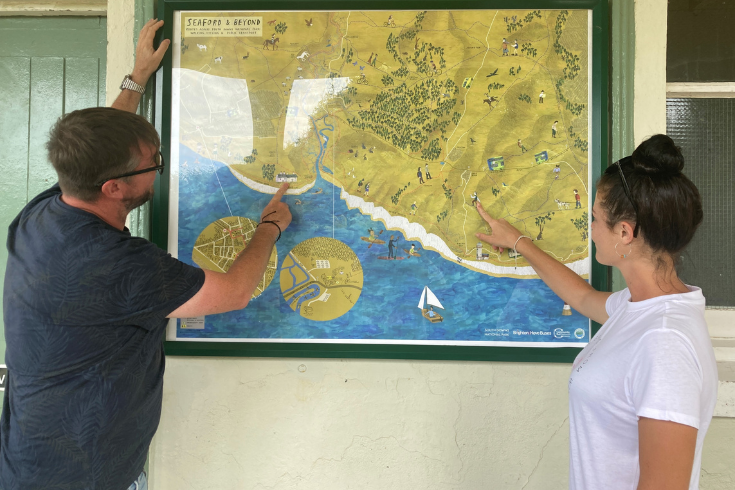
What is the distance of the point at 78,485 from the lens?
4.33 ft

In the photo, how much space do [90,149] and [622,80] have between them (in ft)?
6.16

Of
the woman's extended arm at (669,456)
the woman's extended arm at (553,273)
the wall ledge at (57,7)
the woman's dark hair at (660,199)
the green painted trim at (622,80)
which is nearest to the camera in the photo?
the woman's extended arm at (669,456)

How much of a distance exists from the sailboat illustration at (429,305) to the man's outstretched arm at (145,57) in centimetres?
135

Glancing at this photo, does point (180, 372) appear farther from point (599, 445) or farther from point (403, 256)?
point (599, 445)

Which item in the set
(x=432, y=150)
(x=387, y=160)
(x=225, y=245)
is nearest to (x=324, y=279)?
(x=225, y=245)

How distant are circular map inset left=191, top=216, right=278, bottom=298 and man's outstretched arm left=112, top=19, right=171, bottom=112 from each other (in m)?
0.56

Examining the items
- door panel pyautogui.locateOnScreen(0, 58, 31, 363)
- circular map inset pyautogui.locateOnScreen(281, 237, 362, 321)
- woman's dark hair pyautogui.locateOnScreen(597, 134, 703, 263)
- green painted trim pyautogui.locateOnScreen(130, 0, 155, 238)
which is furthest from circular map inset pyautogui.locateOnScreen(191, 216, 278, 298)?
woman's dark hair pyautogui.locateOnScreen(597, 134, 703, 263)

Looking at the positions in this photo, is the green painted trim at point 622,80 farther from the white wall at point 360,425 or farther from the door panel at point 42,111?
the door panel at point 42,111

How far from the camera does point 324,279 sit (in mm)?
1848

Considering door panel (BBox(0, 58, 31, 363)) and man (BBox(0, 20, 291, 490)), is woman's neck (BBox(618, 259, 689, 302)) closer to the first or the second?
man (BBox(0, 20, 291, 490))

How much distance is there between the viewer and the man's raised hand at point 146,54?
182 cm

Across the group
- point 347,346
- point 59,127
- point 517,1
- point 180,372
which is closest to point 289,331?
point 347,346

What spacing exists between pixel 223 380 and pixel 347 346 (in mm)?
531

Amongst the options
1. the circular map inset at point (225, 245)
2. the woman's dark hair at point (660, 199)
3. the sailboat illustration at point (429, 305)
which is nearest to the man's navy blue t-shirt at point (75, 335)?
the circular map inset at point (225, 245)
